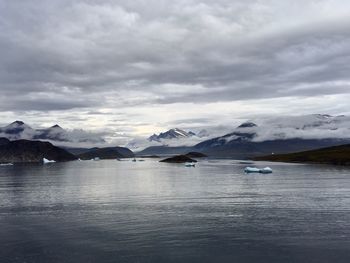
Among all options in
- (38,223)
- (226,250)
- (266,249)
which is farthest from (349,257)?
(38,223)

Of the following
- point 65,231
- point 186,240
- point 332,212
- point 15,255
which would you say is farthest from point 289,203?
point 15,255

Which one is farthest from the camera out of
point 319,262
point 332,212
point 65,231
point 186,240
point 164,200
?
point 164,200

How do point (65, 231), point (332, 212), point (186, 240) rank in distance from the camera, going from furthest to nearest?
point (332, 212) → point (65, 231) → point (186, 240)

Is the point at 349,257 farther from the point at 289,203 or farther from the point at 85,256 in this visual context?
the point at 289,203

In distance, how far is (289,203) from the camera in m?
80.6

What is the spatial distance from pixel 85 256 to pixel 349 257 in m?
26.3

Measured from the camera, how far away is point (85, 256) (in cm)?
4388

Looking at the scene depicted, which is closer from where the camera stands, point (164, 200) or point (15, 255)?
point (15, 255)

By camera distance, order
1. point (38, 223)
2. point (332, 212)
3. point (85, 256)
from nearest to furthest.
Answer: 1. point (85, 256)
2. point (38, 223)
3. point (332, 212)

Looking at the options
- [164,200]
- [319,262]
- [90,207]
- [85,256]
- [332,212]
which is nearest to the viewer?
[319,262]

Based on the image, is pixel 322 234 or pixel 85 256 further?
pixel 322 234

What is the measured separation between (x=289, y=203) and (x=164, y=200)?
977 inches

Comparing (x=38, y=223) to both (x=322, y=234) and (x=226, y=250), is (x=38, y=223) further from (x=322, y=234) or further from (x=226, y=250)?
(x=322, y=234)

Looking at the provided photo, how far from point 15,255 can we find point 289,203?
52252mm
